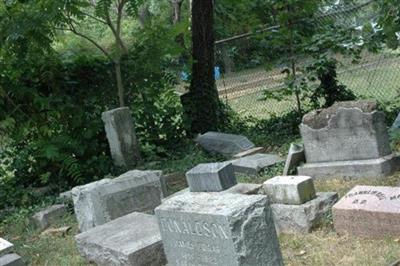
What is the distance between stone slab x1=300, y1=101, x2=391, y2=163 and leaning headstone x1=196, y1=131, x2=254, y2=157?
6.46 ft

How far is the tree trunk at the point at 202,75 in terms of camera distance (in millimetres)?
10945

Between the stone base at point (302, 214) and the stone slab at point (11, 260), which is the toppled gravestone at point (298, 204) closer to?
the stone base at point (302, 214)

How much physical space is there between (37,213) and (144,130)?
11.5 feet

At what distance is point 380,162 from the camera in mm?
6555

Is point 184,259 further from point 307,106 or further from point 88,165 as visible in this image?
point 307,106

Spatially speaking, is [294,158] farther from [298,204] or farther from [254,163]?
[298,204]

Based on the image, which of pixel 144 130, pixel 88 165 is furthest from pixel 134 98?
pixel 88 165

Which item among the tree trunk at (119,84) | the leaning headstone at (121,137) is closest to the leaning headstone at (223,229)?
the leaning headstone at (121,137)

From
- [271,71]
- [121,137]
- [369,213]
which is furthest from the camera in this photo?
[271,71]

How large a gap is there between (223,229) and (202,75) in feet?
24.3

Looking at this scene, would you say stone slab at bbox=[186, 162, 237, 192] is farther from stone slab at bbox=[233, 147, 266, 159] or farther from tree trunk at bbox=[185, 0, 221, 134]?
tree trunk at bbox=[185, 0, 221, 134]

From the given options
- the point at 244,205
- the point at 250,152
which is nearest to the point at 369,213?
the point at 244,205

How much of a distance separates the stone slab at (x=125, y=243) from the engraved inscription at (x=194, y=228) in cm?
72

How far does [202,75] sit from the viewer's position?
11000 millimetres
